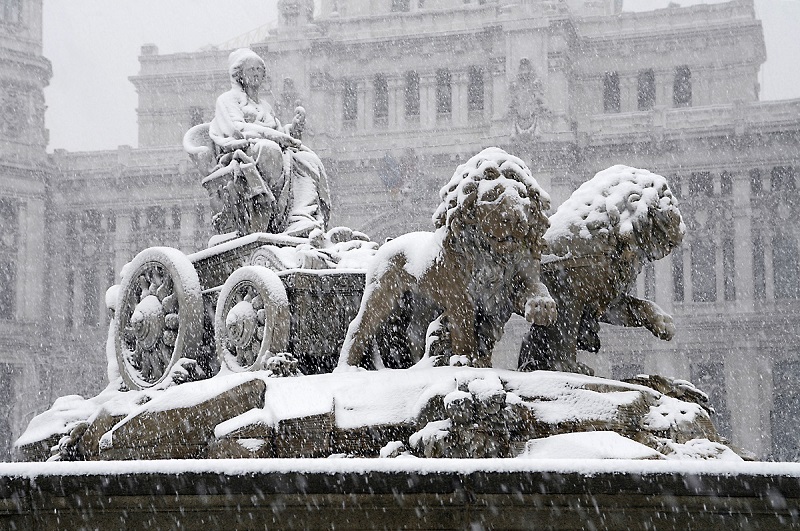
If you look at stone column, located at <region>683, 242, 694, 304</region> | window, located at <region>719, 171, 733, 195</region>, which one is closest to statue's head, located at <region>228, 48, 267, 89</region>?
stone column, located at <region>683, 242, 694, 304</region>

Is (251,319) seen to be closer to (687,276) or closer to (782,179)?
(687,276)

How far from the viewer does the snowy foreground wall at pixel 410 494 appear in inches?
159

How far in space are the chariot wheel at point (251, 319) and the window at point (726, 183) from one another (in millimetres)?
36929

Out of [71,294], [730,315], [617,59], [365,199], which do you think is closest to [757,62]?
[617,59]

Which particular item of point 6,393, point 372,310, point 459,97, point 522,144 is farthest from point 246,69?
point 6,393

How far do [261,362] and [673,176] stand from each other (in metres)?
37.0

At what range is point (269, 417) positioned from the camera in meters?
6.13

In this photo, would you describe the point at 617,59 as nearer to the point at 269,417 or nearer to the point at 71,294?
the point at 71,294

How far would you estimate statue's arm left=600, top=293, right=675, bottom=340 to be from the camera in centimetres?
668

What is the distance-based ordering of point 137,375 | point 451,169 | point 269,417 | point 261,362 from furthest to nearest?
point 451,169 → point 137,375 → point 261,362 → point 269,417

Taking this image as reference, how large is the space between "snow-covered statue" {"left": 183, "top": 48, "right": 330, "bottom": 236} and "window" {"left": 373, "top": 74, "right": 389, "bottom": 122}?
1485 inches

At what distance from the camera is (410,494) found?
13.7ft

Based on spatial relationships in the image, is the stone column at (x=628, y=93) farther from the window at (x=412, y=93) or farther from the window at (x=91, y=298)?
the window at (x=91, y=298)

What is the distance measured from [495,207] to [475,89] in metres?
40.6
